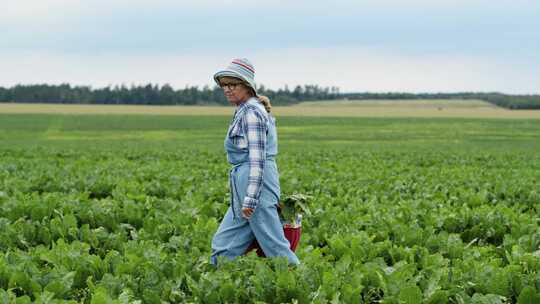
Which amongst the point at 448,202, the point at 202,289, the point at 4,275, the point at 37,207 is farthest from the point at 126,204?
the point at 448,202

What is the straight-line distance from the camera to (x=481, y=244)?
744 cm

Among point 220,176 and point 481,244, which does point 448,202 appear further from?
point 220,176

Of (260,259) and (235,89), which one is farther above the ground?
(235,89)

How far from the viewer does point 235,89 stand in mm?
4871

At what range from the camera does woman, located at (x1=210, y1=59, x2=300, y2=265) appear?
472cm

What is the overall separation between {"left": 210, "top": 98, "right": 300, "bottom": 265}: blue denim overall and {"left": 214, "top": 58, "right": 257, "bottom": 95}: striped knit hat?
0.16 m

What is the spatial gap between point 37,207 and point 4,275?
3142 mm

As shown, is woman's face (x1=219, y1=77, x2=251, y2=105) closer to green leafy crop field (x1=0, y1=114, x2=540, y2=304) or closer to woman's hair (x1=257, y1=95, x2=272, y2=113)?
woman's hair (x1=257, y1=95, x2=272, y2=113)

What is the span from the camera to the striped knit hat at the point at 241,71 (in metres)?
4.77

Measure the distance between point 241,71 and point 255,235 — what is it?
1.24 meters

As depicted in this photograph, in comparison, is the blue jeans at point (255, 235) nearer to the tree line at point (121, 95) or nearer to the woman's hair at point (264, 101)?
the woman's hair at point (264, 101)

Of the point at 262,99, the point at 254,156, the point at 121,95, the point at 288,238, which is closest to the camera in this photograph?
the point at 254,156

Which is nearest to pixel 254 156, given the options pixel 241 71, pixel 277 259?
pixel 241 71

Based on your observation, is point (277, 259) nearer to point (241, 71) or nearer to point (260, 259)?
point (260, 259)
